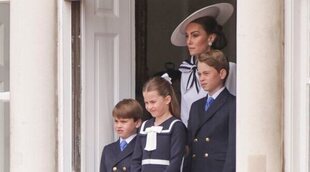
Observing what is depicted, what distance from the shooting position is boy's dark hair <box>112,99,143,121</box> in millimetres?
5617

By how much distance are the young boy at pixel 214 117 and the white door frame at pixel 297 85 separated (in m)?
0.44

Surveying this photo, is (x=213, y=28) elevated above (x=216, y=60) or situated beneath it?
elevated above

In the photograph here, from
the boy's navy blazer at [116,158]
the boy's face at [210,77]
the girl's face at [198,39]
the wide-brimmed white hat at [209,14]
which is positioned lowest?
the boy's navy blazer at [116,158]

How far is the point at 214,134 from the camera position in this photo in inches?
207

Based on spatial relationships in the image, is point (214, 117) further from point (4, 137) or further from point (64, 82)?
point (4, 137)

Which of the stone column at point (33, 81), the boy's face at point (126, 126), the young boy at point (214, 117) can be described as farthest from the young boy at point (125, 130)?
the young boy at point (214, 117)

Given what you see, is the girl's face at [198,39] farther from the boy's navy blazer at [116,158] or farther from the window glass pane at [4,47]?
the window glass pane at [4,47]

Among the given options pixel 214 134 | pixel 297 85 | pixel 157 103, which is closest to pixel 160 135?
pixel 157 103

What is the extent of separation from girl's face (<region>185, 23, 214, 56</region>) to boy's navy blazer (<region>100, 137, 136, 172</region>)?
57cm

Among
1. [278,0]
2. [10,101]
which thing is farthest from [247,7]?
[10,101]

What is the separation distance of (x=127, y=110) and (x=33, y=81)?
0.49 m

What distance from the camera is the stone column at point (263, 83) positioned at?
15.9 ft

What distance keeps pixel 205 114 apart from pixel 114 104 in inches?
29.2

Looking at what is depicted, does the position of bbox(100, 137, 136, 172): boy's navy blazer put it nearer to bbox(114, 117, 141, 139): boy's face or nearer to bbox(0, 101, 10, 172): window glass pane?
bbox(114, 117, 141, 139): boy's face
